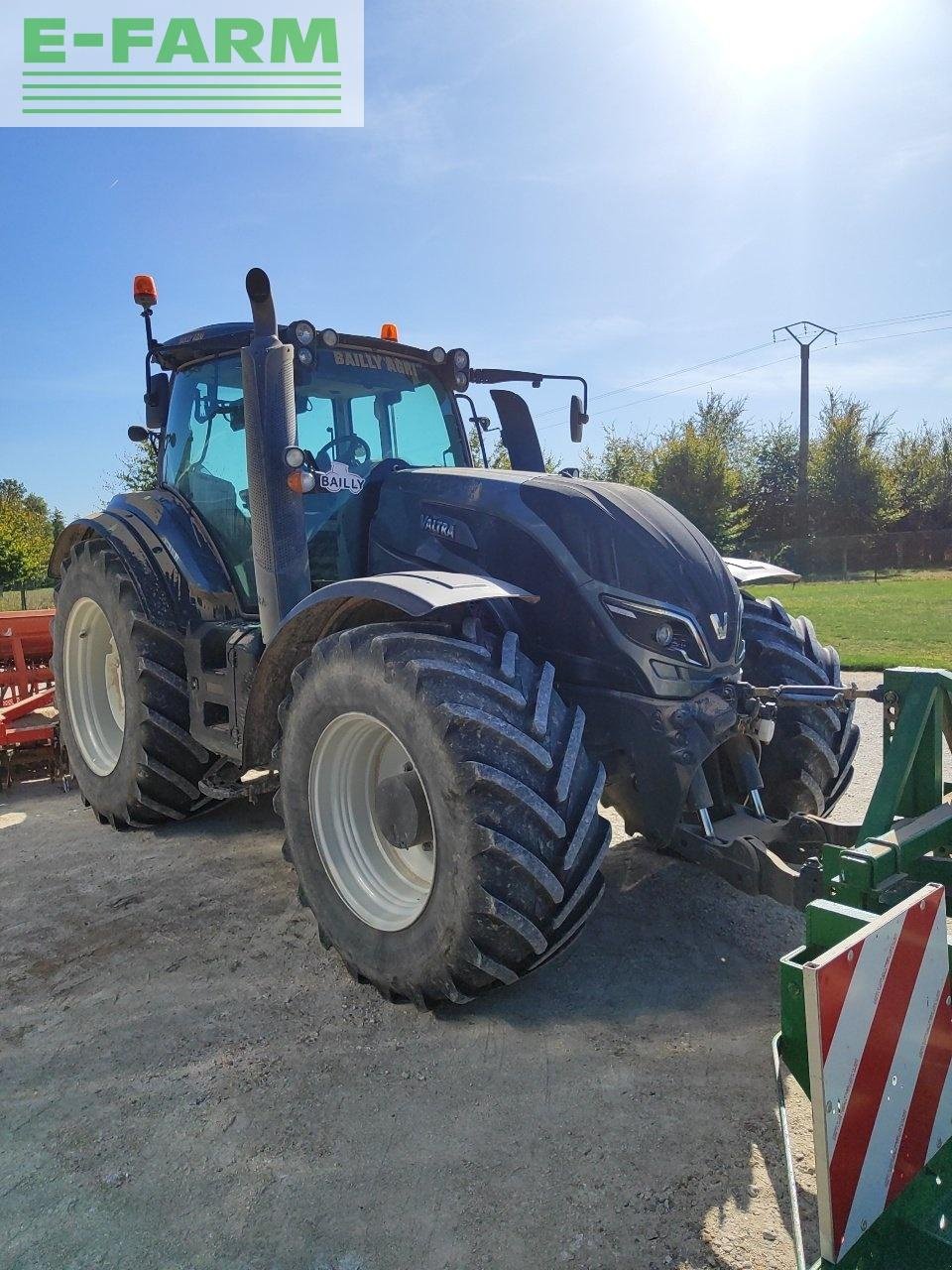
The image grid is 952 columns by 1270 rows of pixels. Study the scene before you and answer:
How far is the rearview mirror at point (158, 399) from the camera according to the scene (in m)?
4.99

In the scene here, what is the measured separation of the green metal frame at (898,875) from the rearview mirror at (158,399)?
4016 mm

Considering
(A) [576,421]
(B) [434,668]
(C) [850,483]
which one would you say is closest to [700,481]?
(C) [850,483]

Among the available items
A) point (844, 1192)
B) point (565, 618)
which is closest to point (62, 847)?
point (565, 618)

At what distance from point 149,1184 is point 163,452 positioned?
3794 millimetres

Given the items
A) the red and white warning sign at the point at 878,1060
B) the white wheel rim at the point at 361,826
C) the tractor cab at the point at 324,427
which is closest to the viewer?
the red and white warning sign at the point at 878,1060

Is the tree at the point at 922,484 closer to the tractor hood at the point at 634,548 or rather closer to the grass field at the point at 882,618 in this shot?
the grass field at the point at 882,618

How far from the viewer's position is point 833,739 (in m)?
3.70

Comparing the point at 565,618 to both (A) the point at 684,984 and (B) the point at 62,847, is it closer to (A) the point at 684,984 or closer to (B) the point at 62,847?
(A) the point at 684,984

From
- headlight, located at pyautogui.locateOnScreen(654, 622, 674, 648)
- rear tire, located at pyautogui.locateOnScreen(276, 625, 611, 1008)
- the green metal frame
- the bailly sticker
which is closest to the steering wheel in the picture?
the bailly sticker

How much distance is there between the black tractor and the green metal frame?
0.30 meters

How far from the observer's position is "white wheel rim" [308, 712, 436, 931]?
3143 mm

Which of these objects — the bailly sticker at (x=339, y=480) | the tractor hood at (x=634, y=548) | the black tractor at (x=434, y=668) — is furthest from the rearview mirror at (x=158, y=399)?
the tractor hood at (x=634, y=548)

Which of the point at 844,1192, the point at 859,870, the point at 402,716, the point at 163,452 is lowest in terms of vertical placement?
the point at 844,1192

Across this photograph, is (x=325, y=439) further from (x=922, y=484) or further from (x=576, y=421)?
(x=922, y=484)
